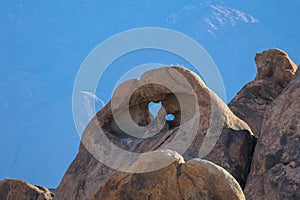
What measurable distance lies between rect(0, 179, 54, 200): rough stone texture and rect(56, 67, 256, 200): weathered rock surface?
9.58 ft

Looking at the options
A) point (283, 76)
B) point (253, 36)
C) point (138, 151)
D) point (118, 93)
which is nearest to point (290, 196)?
point (138, 151)

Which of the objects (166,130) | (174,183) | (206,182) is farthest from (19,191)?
(206,182)

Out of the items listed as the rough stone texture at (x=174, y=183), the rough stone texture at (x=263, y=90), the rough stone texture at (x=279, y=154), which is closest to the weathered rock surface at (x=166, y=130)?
the rough stone texture at (x=279, y=154)

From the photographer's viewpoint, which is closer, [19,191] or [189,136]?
[189,136]

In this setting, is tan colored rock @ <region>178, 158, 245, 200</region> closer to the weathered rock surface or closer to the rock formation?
the rock formation

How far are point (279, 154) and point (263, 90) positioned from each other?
6242mm

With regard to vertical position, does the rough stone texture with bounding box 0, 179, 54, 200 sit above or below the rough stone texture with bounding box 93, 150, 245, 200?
below

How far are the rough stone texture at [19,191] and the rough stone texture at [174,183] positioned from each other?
8878 millimetres

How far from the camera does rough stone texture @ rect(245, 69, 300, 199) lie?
8.91 metres

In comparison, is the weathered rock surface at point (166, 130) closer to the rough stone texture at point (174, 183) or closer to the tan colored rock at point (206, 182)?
the rough stone texture at point (174, 183)

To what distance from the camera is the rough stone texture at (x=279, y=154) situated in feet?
29.2

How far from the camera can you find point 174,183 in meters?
5.69

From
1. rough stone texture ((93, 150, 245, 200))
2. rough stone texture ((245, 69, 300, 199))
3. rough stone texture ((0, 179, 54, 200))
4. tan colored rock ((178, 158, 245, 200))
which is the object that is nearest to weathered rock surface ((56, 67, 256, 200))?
rough stone texture ((245, 69, 300, 199))

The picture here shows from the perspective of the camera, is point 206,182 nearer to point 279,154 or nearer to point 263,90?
point 279,154
